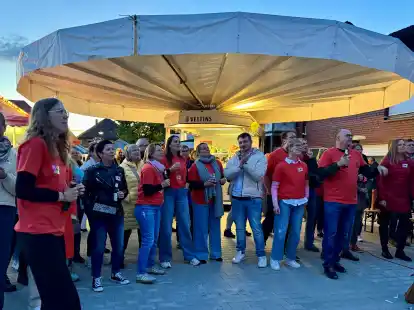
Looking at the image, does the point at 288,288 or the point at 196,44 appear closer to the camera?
the point at 196,44

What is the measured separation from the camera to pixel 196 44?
4223 millimetres

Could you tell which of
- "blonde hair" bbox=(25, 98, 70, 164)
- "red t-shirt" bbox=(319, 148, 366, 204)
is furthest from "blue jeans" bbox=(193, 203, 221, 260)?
"blonde hair" bbox=(25, 98, 70, 164)

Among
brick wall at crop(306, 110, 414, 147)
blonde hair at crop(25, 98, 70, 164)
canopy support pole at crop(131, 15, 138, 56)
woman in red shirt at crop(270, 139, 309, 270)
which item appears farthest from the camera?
brick wall at crop(306, 110, 414, 147)

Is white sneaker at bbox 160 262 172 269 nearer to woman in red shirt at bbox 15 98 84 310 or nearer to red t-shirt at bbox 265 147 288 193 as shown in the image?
red t-shirt at bbox 265 147 288 193

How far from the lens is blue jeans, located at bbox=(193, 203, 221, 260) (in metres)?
5.73

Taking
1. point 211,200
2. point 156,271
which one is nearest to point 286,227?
point 211,200

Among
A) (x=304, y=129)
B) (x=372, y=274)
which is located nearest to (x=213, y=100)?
(x=372, y=274)

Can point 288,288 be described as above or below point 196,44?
below

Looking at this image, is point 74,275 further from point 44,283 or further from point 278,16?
point 278,16

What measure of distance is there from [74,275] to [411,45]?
12781mm

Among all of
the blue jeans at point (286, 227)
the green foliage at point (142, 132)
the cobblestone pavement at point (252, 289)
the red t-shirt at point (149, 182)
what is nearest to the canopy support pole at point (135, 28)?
the red t-shirt at point (149, 182)

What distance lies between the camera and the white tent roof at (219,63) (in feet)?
13.8

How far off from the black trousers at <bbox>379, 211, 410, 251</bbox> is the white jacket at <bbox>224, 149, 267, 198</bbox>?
2.35 m

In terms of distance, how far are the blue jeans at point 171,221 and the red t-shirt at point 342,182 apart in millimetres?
2082
